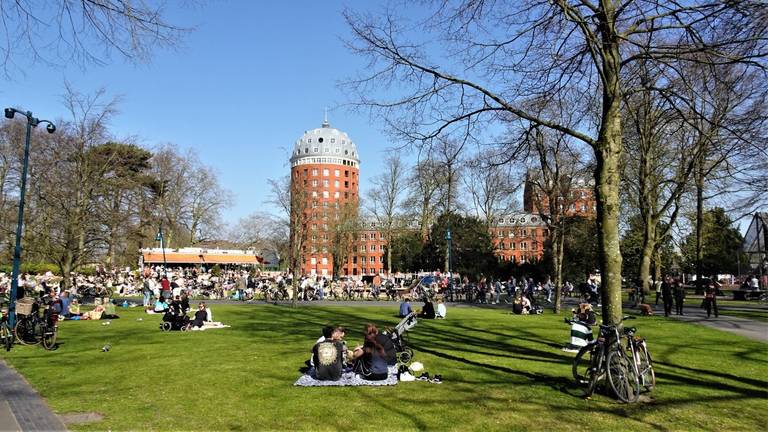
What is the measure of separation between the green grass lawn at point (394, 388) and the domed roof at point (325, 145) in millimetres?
115162

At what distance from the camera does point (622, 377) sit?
776cm

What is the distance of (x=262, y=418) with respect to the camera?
277 inches

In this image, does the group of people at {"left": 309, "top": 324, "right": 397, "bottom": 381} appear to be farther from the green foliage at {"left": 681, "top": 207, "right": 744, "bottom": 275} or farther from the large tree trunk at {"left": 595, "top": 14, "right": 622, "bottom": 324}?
the green foliage at {"left": 681, "top": 207, "right": 744, "bottom": 275}

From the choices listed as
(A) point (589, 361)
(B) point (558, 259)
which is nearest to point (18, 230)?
(A) point (589, 361)

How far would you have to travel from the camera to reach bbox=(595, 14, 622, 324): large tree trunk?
8602 mm

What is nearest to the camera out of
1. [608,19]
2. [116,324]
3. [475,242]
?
[608,19]

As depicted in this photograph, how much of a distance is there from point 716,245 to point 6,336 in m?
57.4

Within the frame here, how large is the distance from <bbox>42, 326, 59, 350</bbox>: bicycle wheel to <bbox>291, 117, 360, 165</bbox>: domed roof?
115m

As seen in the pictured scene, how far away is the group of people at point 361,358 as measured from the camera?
30.8 ft

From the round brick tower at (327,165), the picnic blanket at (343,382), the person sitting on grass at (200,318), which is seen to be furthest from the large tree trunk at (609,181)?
the round brick tower at (327,165)

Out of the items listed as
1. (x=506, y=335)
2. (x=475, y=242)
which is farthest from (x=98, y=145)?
(x=475, y=242)

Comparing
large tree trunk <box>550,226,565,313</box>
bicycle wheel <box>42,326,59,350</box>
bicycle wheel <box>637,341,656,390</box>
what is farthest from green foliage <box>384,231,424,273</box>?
bicycle wheel <box>637,341,656,390</box>

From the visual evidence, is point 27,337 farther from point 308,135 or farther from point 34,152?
point 308,135

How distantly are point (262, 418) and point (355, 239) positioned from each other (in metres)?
68.2
